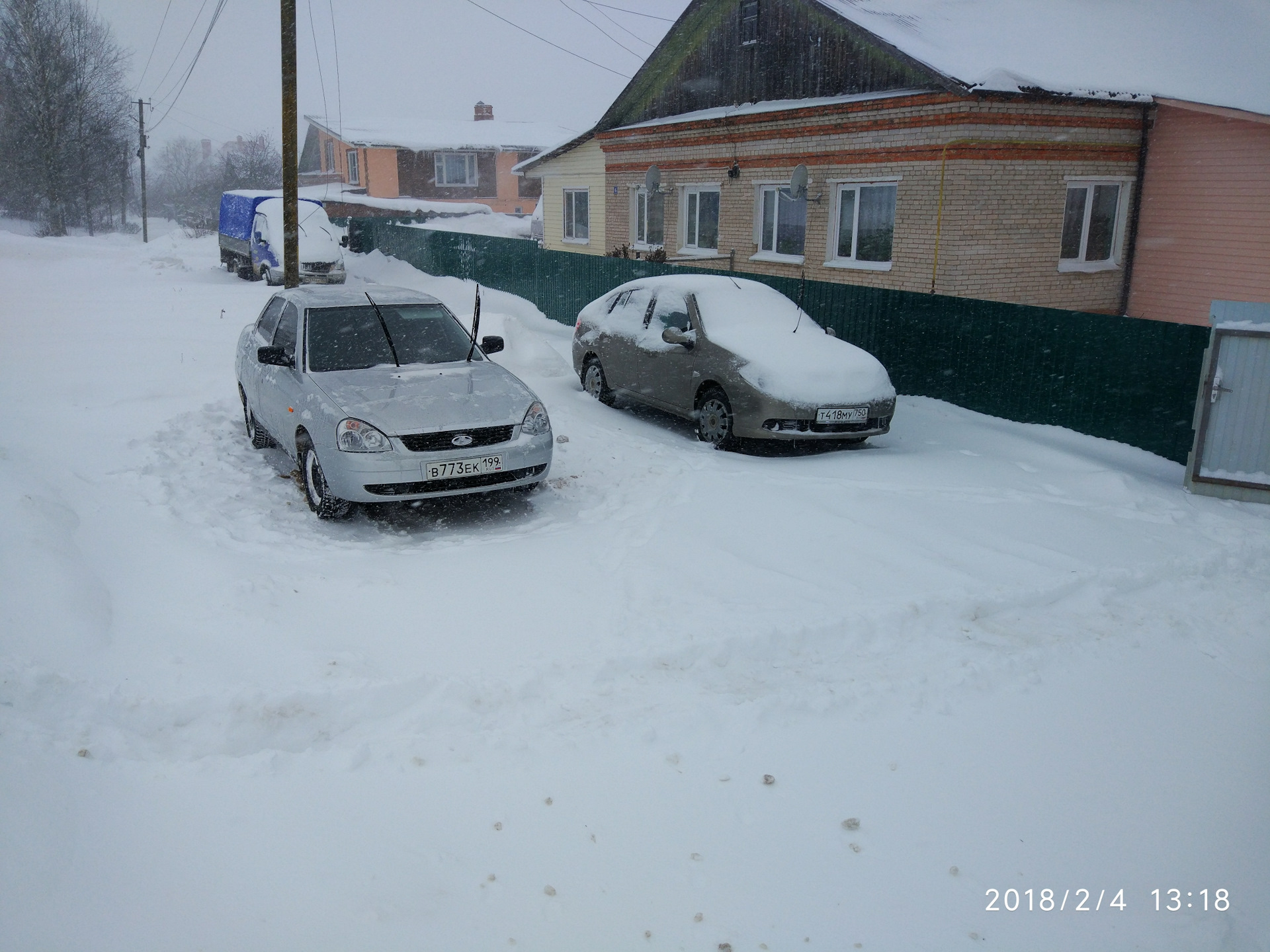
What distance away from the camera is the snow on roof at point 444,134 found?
4425cm

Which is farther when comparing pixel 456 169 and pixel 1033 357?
pixel 456 169

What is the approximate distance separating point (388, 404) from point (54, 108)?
47.5m

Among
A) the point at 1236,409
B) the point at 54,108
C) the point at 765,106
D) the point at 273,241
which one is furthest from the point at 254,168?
the point at 1236,409

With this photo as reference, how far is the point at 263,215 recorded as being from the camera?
23141 millimetres

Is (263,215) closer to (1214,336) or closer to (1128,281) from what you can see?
(1128,281)

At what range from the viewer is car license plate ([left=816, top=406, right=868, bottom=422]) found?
8539mm

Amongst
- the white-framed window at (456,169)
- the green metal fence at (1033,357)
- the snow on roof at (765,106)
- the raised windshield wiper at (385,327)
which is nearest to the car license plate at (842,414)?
the green metal fence at (1033,357)

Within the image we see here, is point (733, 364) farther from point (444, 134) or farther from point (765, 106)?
point (444, 134)

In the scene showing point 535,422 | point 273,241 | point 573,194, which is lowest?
point 535,422

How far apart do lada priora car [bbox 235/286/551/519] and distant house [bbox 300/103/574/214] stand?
39.6 m

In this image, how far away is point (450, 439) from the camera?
21.0ft

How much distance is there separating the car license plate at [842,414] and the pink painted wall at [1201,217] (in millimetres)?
7560

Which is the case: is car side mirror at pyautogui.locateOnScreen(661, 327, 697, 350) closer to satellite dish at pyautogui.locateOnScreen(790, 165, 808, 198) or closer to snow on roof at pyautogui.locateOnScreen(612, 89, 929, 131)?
snow on roof at pyautogui.locateOnScreen(612, 89, 929, 131)

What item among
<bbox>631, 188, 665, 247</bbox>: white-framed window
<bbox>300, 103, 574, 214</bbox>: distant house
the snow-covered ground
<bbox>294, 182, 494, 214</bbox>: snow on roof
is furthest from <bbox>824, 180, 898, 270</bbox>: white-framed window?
<bbox>300, 103, 574, 214</bbox>: distant house
